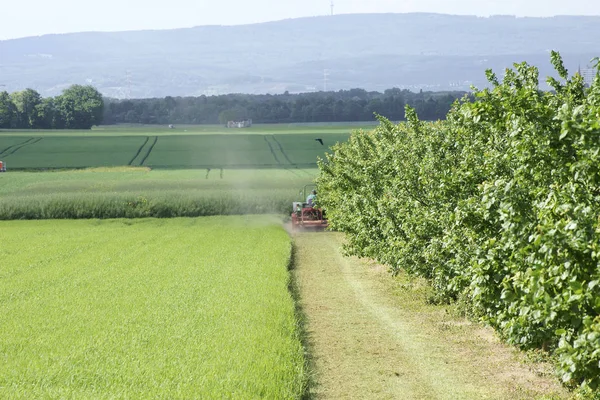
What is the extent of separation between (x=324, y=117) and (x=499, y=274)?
156 m

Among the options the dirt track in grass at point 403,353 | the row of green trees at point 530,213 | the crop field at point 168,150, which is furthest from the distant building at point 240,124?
the row of green trees at point 530,213

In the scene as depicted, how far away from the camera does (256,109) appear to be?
178 meters

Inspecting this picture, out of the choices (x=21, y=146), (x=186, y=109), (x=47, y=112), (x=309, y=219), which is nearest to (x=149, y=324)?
(x=309, y=219)

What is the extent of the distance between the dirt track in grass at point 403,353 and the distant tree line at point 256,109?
13243 centimetres

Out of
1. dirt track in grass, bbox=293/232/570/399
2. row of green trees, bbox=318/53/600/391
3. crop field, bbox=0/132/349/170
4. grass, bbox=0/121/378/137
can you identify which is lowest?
crop field, bbox=0/132/349/170

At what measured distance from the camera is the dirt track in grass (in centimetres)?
1587

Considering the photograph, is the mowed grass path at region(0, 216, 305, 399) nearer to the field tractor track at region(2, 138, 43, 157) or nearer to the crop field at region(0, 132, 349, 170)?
the crop field at region(0, 132, 349, 170)

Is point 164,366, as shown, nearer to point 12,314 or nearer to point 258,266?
point 12,314

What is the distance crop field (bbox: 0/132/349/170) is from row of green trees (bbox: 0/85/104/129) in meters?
23.3

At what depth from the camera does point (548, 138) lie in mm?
11031

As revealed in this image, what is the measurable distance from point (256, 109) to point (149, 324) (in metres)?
159

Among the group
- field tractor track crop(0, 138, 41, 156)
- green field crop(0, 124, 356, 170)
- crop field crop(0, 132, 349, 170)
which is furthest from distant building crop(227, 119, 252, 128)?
field tractor track crop(0, 138, 41, 156)

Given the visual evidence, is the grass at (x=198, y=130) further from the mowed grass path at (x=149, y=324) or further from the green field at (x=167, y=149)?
the mowed grass path at (x=149, y=324)

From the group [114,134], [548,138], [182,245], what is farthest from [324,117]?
[548,138]
